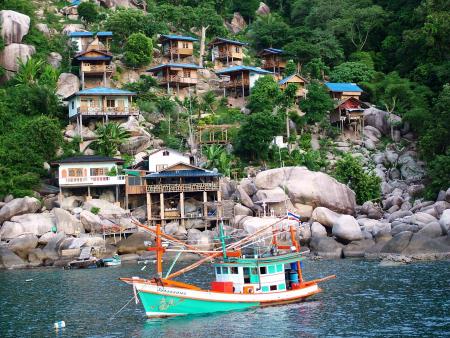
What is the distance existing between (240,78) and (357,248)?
33.9 meters

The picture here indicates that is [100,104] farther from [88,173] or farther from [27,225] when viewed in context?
[27,225]

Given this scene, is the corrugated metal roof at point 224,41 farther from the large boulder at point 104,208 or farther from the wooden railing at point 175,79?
the large boulder at point 104,208

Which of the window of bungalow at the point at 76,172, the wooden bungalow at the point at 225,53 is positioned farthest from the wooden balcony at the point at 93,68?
the window of bungalow at the point at 76,172

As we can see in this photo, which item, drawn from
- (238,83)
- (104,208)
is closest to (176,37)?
(238,83)

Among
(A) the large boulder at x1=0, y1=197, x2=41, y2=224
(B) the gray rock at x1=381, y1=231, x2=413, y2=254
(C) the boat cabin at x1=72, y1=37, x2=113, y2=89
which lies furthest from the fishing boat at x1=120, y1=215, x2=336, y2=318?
(C) the boat cabin at x1=72, y1=37, x2=113, y2=89

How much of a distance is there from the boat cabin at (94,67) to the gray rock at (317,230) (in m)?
31.1

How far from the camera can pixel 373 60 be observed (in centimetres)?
9162

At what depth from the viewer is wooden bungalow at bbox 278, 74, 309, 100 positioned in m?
83.2

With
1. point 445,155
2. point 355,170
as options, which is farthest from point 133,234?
point 445,155

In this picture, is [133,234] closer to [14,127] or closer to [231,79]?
[14,127]

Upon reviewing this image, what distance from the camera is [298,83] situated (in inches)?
3344

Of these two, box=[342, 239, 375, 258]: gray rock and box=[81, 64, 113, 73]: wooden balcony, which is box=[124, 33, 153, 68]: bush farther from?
box=[342, 239, 375, 258]: gray rock

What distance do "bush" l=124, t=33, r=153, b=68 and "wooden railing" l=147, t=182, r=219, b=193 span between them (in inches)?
912

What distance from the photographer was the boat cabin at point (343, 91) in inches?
3275
